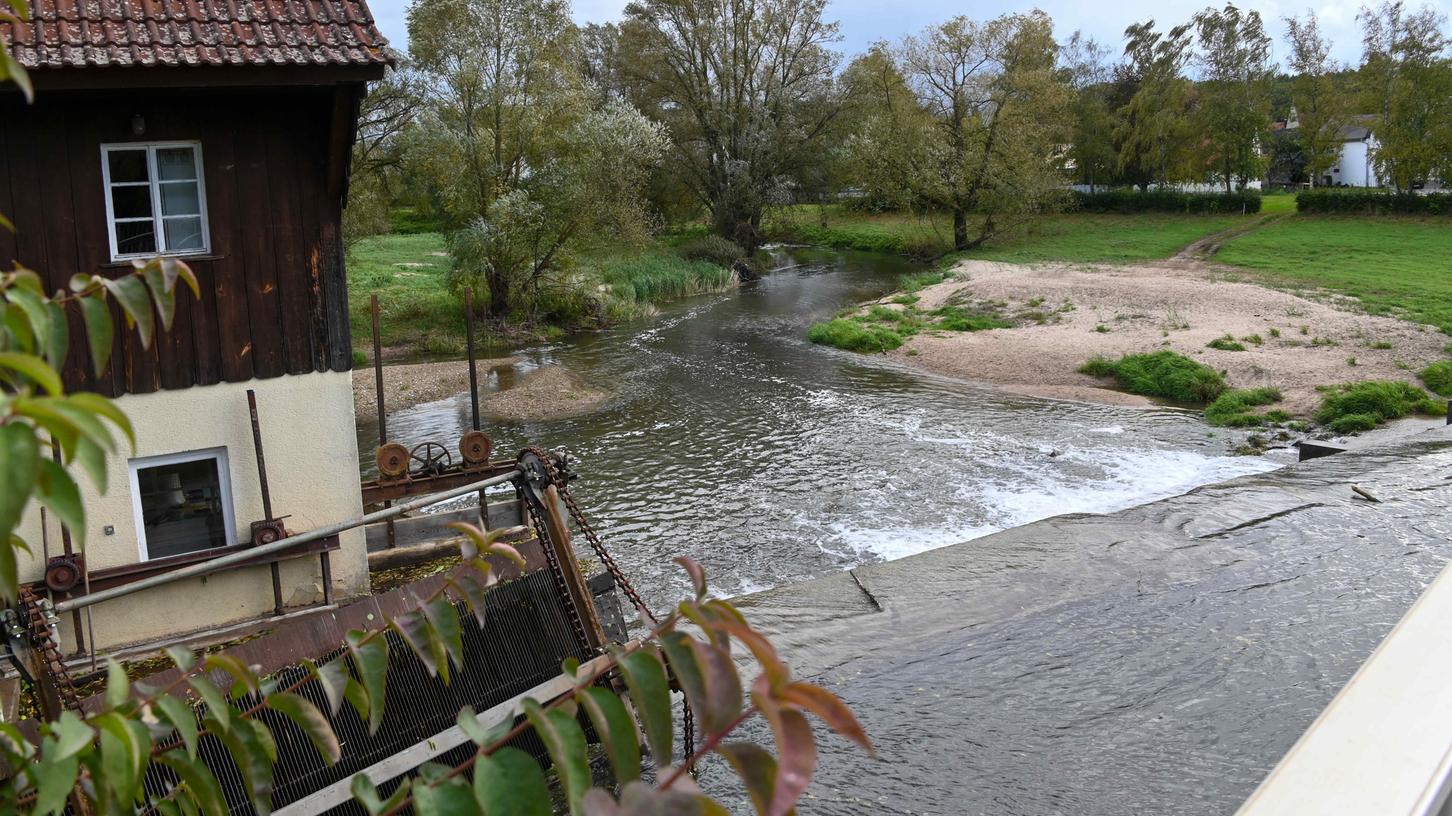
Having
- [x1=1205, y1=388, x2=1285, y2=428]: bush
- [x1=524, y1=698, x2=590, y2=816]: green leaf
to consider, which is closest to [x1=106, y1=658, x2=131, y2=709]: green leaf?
[x1=524, y1=698, x2=590, y2=816]: green leaf

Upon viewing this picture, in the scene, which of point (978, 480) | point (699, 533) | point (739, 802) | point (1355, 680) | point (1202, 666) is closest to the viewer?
point (1355, 680)

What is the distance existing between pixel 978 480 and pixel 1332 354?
11.2 metres

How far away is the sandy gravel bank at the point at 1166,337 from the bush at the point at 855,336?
596mm

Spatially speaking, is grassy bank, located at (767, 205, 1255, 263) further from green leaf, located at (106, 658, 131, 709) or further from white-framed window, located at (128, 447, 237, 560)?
green leaf, located at (106, 658, 131, 709)

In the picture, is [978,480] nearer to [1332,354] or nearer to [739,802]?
[739,802]

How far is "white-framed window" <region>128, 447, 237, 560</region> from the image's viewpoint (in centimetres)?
1001

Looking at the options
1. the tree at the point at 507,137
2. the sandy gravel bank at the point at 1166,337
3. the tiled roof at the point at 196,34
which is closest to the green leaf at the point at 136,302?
the tiled roof at the point at 196,34

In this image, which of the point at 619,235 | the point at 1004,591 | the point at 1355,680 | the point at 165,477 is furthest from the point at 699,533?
the point at 619,235

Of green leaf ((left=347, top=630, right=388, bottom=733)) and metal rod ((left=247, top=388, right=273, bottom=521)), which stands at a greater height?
green leaf ((left=347, top=630, right=388, bottom=733))

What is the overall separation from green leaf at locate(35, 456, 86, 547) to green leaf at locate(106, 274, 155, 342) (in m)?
0.59

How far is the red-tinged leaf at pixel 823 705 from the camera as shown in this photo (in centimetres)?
127

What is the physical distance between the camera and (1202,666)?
9898 millimetres

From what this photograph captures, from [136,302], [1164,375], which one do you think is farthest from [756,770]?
[1164,375]

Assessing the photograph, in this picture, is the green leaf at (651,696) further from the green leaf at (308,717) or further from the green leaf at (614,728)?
the green leaf at (308,717)
